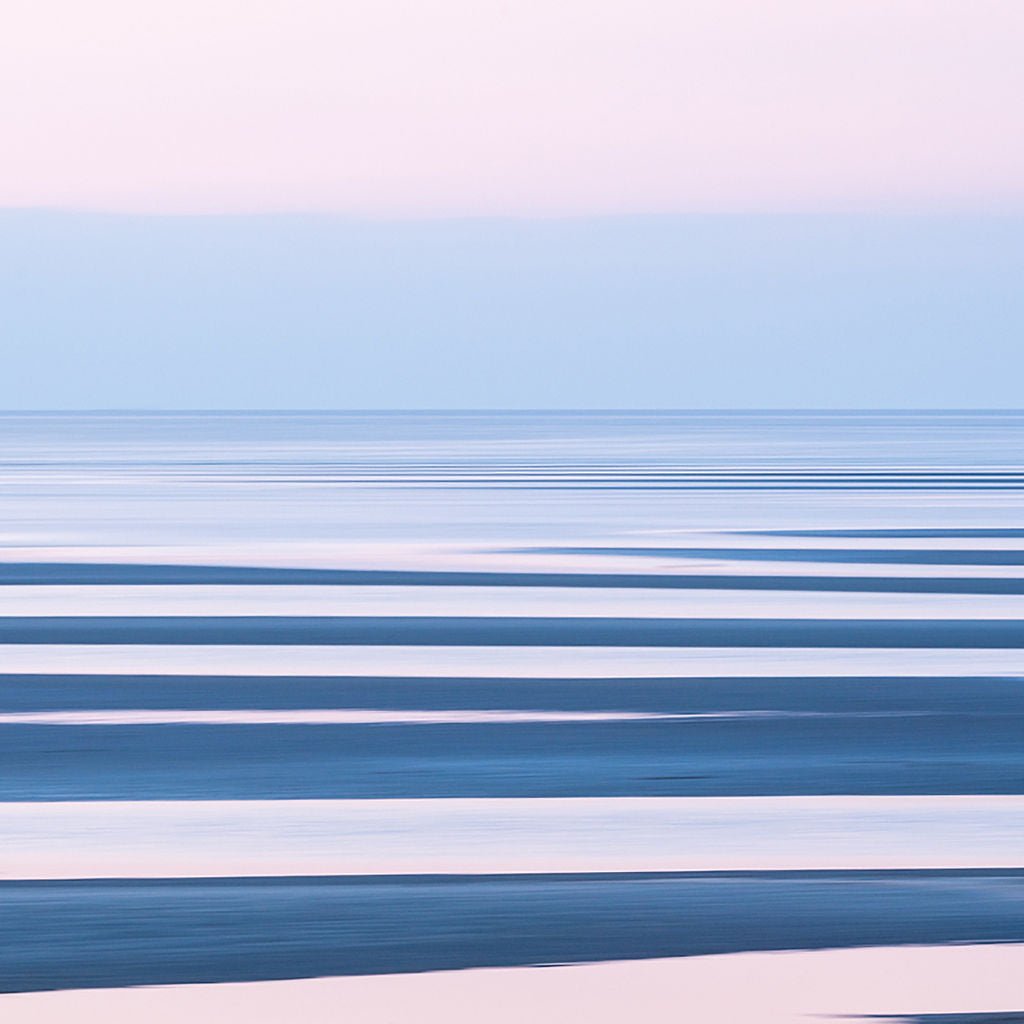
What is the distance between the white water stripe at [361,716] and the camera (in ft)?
29.3

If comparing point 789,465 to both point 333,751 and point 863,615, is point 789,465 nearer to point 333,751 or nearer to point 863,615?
point 863,615

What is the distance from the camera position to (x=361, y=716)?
9102mm

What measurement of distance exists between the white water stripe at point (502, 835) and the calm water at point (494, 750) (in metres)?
0.02

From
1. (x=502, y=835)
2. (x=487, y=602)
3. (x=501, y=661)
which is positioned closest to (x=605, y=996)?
(x=502, y=835)

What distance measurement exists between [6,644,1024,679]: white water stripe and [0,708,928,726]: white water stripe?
124 centimetres

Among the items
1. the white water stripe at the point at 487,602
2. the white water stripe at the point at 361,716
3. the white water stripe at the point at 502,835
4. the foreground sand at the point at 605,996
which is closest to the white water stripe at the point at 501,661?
the white water stripe at the point at 361,716

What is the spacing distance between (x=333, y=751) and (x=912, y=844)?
99.4 inches

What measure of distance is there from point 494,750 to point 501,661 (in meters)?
2.82

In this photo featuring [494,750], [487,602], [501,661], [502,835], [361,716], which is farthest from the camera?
[487,602]

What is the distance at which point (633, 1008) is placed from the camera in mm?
4691

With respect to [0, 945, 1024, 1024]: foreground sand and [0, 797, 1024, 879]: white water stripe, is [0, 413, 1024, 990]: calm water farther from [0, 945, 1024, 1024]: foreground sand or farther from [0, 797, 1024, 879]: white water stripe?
[0, 945, 1024, 1024]: foreground sand

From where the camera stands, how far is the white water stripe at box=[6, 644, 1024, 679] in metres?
10.6

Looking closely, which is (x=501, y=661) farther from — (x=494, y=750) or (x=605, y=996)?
(x=605, y=996)

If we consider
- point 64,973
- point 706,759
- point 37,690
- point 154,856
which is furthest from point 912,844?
point 37,690
